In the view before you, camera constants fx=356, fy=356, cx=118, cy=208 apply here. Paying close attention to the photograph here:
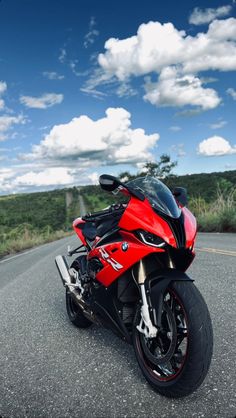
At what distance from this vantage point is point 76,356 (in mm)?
3162

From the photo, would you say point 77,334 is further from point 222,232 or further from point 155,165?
point 155,165

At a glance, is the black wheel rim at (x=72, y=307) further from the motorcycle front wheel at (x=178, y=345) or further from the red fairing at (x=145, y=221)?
the red fairing at (x=145, y=221)

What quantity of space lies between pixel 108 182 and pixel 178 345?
1252mm

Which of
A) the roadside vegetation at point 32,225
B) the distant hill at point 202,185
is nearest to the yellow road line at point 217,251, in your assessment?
the distant hill at point 202,185

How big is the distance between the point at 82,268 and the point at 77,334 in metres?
0.73

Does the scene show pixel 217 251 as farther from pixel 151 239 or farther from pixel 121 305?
pixel 151 239

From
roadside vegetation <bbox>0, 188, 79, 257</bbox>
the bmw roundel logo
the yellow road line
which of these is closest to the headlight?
the bmw roundel logo

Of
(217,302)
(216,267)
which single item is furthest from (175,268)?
(216,267)

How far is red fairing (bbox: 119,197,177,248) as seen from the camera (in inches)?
95.6

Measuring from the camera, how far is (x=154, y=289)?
2.42 meters

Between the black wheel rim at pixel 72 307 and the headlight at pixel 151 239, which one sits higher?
the headlight at pixel 151 239

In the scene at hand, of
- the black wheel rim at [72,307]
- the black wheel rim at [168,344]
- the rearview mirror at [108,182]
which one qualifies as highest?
the rearview mirror at [108,182]

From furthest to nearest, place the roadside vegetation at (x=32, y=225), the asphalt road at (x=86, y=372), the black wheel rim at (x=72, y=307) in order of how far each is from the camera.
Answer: the roadside vegetation at (x=32, y=225), the black wheel rim at (x=72, y=307), the asphalt road at (x=86, y=372)

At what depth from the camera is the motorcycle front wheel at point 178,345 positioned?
2172 mm
